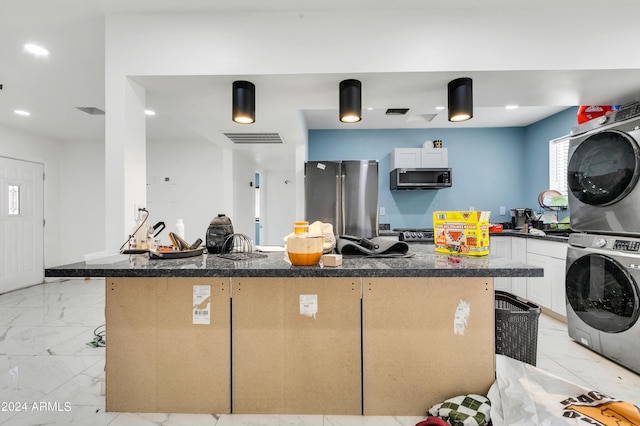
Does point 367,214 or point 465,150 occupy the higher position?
point 465,150

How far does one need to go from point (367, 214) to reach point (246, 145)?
82.0 inches

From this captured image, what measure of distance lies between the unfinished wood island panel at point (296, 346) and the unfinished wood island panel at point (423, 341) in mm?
100

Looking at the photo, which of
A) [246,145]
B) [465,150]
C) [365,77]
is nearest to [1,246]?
[246,145]

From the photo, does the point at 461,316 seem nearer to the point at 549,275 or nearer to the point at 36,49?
the point at 549,275

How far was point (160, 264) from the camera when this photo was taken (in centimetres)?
160

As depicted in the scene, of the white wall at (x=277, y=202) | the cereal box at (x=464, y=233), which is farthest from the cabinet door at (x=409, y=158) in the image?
the white wall at (x=277, y=202)

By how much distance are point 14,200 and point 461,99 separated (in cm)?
650

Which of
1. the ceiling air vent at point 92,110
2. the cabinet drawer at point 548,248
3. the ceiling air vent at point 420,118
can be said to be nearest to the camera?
the cabinet drawer at point 548,248

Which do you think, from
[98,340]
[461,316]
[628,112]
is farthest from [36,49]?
[628,112]

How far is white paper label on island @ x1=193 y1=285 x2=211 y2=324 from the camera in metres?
1.71

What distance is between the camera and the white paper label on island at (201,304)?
5.60 ft

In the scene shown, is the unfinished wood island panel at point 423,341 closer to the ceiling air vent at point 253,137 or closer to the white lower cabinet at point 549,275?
the white lower cabinet at point 549,275

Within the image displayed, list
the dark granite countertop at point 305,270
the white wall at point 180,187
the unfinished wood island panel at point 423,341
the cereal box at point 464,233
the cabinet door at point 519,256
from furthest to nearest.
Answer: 1. the white wall at point 180,187
2. the cabinet door at point 519,256
3. the cereal box at point 464,233
4. the unfinished wood island panel at point 423,341
5. the dark granite countertop at point 305,270

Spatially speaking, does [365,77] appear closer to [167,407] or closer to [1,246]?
[167,407]
